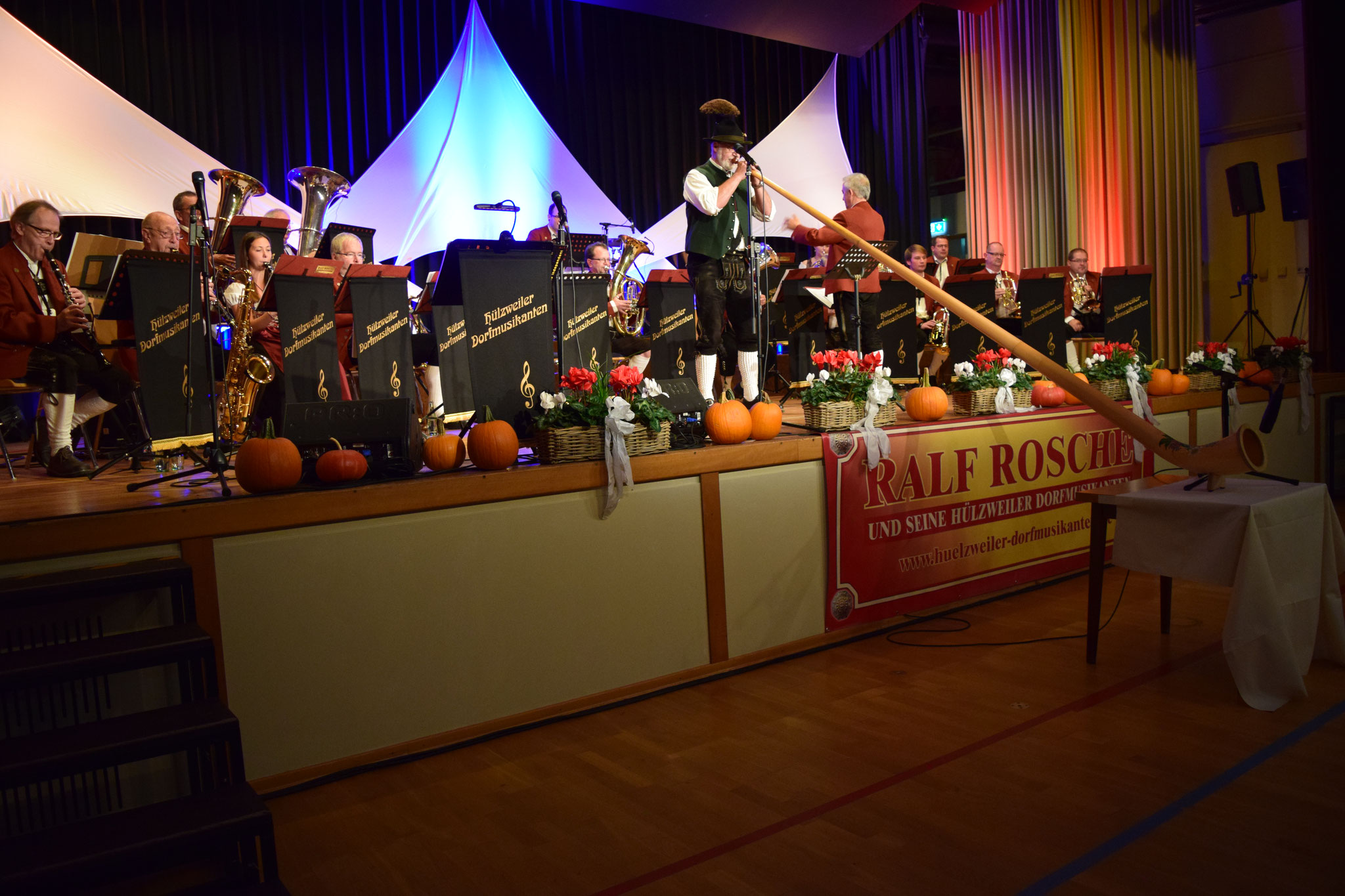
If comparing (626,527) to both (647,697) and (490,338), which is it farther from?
(490,338)

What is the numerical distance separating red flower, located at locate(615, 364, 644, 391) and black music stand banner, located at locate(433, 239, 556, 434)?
561 millimetres

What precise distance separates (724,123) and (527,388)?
173cm

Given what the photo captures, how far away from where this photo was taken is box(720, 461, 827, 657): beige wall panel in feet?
11.7

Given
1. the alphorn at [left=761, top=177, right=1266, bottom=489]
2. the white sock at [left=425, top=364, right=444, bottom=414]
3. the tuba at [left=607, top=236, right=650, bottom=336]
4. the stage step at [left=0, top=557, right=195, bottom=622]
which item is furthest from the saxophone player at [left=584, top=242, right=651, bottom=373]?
the stage step at [left=0, top=557, right=195, bottom=622]

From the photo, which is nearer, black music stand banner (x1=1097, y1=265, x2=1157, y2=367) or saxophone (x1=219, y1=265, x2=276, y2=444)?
saxophone (x1=219, y1=265, x2=276, y2=444)

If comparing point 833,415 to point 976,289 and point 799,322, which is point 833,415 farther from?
point 976,289

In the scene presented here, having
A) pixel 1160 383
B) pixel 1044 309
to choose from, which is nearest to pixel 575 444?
pixel 1160 383

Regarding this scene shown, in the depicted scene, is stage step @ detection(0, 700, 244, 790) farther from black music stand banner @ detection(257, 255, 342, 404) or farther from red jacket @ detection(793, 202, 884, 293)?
red jacket @ detection(793, 202, 884, 293)

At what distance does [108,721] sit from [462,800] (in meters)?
0.88

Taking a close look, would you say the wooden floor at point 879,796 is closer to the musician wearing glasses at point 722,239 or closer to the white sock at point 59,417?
the musician wearing glasses at point 722,239

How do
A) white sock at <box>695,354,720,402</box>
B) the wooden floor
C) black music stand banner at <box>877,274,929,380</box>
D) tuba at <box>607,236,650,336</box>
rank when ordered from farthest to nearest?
1. black music stand banner at <box>877,274,929,380</box>
2. tuba at <box>607,236,650,336</box>
3. white sock at <box>695,354,720,402</box>
4. the wooden floor

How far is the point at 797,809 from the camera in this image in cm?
241

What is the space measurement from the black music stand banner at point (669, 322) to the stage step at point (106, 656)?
5091 mm

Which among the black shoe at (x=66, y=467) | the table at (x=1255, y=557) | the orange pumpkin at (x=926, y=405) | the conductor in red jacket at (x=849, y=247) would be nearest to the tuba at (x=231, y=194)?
the black shoe at (x=66, y=467)
